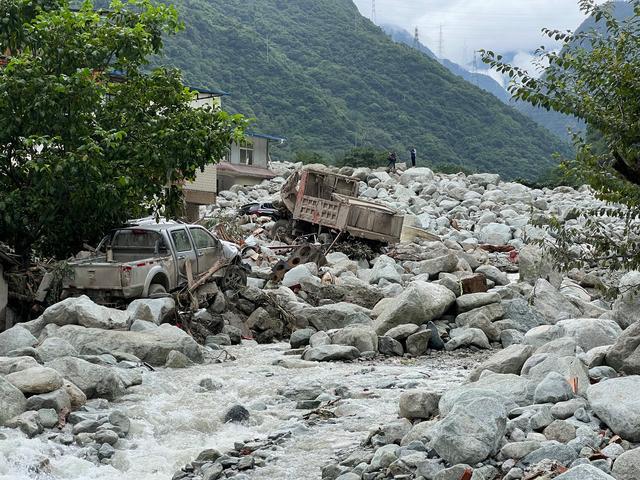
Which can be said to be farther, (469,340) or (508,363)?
(469,340)

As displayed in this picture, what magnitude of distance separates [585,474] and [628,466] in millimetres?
587

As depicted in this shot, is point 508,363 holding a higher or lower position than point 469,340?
higher

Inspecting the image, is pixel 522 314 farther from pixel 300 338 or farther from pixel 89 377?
pixel 89 377

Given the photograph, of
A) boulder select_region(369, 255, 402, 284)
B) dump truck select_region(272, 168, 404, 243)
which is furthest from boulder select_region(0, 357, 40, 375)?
dump truck select_region(272, 168, 404, 243)

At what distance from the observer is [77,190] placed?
558 inches

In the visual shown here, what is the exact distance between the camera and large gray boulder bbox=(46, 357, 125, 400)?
9477 millimetres

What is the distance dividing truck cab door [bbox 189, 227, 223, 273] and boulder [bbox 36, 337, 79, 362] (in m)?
5.02

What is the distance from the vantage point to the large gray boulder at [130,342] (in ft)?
38.1

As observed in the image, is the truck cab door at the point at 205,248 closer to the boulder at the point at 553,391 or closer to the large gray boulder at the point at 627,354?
the large gray boulder at the point at 627,354

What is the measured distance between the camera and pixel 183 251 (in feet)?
50.2

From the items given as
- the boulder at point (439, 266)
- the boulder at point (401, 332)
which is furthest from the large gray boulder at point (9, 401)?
the boulder at point (439, 266)

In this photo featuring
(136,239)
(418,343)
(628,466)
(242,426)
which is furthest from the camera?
(136,239)

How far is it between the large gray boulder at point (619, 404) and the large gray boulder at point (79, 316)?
24.5 ft

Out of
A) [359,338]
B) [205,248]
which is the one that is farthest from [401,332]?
[205,248]
